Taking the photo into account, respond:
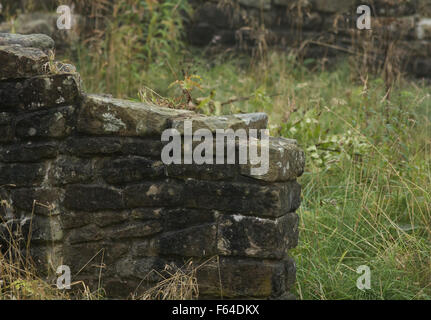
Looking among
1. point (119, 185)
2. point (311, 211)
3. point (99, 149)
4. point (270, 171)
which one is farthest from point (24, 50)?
point (311, 211)

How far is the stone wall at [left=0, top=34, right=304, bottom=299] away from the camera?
296 centimetres

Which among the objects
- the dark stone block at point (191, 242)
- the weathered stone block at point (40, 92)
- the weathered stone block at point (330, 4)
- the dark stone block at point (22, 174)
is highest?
the weathered stone block at point (330, 4)

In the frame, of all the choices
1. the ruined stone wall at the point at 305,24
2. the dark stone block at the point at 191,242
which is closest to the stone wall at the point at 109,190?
the dark stone block at the point at 191,242

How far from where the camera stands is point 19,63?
3.06m

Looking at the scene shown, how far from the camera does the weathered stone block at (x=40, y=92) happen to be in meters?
3.05

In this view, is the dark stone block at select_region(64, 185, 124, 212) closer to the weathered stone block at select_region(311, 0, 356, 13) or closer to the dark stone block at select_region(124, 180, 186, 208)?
the dark stone block at select_region(124, 180, 186, 208)

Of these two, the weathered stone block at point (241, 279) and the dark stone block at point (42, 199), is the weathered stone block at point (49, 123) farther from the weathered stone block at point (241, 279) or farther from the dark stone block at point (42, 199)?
the weathered stone block at point (241, 279)

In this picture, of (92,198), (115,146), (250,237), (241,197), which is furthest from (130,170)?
(250,237)

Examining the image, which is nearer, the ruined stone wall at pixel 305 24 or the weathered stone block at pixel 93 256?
the weathered stone block at pixel 93 256

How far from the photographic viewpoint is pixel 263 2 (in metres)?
7.54

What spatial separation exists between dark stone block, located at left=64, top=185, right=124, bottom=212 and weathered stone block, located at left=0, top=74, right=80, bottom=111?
46 cm

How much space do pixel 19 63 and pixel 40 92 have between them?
0.19 m

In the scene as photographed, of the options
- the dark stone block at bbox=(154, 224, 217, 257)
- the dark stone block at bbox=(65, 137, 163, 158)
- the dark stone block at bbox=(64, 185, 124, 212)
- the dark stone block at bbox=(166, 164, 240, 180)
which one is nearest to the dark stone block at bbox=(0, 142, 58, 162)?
the dark stone block at bbox=(65, 137, 163, 158)

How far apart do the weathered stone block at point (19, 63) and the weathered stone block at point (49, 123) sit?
0.75ft
